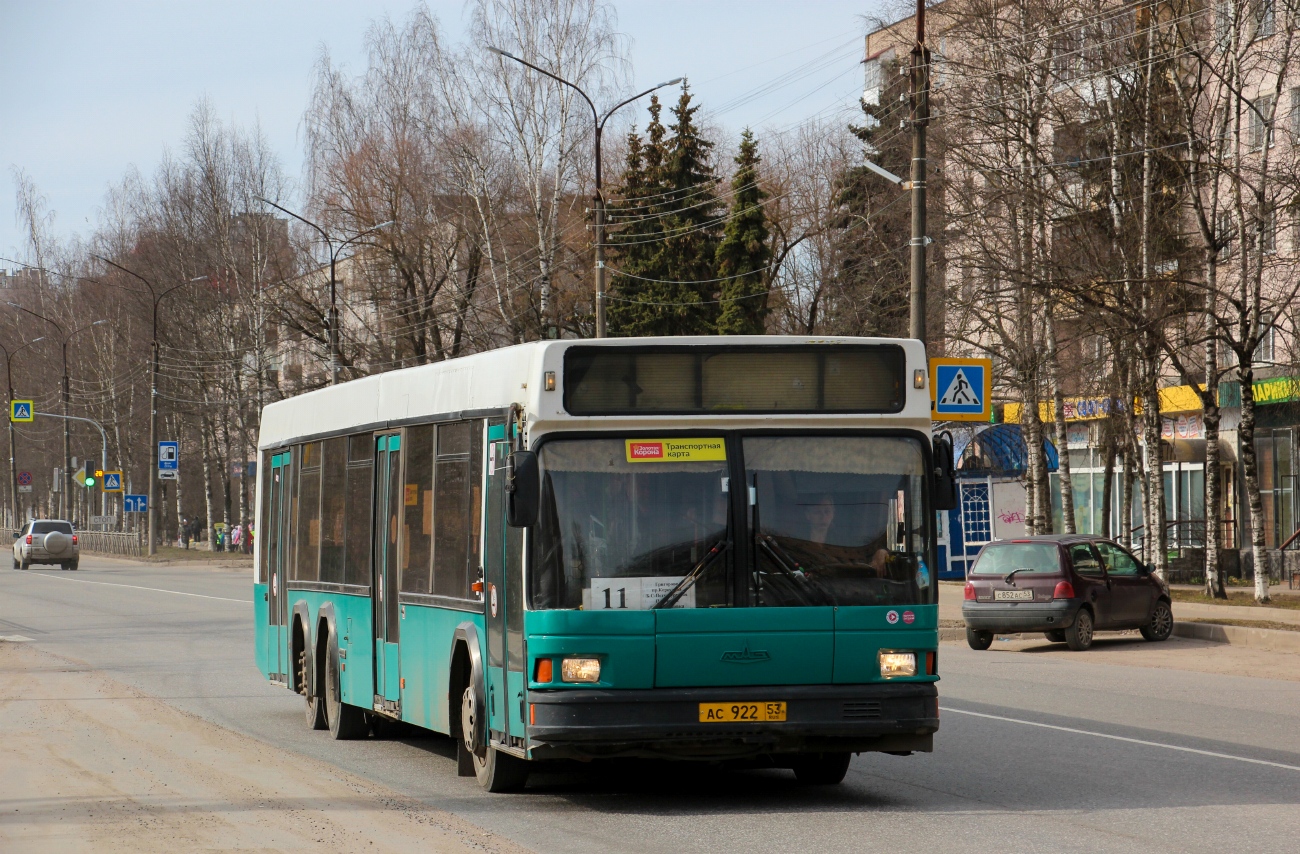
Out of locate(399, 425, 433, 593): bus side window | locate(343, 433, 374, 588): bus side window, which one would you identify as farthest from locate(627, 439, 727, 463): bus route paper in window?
locate(343, 433, 374, 588): bus side window

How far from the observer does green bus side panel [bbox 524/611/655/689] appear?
887cm

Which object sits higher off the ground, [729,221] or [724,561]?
[729,221]

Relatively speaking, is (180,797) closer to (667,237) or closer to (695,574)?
(695,574)

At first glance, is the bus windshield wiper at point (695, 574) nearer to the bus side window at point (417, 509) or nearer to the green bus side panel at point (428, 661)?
the green bus side panel at point (428, 661)

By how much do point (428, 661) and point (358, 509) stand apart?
2090 mm

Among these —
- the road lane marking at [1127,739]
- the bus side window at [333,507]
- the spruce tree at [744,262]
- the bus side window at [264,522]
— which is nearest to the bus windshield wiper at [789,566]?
the road lane marking at [1127,739]

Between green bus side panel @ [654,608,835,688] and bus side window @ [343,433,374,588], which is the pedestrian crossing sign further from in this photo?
green bus side panel @ [654,608,835,688]

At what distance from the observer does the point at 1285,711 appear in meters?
14.8

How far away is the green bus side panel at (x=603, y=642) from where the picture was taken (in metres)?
8.87

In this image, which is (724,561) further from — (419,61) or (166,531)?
(166,531)

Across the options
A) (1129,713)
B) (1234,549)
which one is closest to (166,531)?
(1234,549)

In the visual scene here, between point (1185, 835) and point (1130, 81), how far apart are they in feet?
81.5

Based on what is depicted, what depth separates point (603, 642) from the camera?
8.88 meters

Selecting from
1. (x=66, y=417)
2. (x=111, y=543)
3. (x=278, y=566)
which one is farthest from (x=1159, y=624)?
(x=111, y=543)
